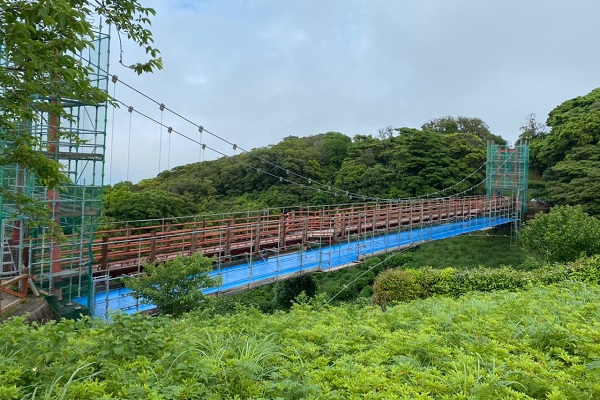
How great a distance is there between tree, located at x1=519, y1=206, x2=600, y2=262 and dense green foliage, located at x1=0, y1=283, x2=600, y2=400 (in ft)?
21.4

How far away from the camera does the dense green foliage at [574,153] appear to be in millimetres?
15539

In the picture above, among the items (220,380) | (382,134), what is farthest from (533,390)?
(382,134)

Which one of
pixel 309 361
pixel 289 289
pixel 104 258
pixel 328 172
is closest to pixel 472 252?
pixel 328 172

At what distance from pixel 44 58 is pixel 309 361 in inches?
78.5

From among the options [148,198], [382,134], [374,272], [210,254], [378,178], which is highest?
[382,134]

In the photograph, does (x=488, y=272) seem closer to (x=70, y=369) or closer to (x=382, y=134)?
(x=70, y=369)

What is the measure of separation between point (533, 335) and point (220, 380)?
1.75 meters

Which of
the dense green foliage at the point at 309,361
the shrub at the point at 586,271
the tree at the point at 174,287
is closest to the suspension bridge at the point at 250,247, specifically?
the tree at the point at 174,287

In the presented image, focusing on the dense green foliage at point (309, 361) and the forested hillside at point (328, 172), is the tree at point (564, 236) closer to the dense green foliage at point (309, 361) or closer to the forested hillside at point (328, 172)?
the dense green foliage at point (309, 361)

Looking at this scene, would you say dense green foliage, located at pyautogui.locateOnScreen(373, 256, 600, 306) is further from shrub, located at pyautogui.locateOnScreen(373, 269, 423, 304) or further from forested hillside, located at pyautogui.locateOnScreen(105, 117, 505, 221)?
forested hillside, located at pyautogui.locateOnScreen(105, 117, 505, 221)

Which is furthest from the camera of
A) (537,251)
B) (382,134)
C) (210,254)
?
(382,134)

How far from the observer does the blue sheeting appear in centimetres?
641

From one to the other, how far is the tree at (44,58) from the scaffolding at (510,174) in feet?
61.6

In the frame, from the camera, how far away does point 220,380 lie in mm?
1735
